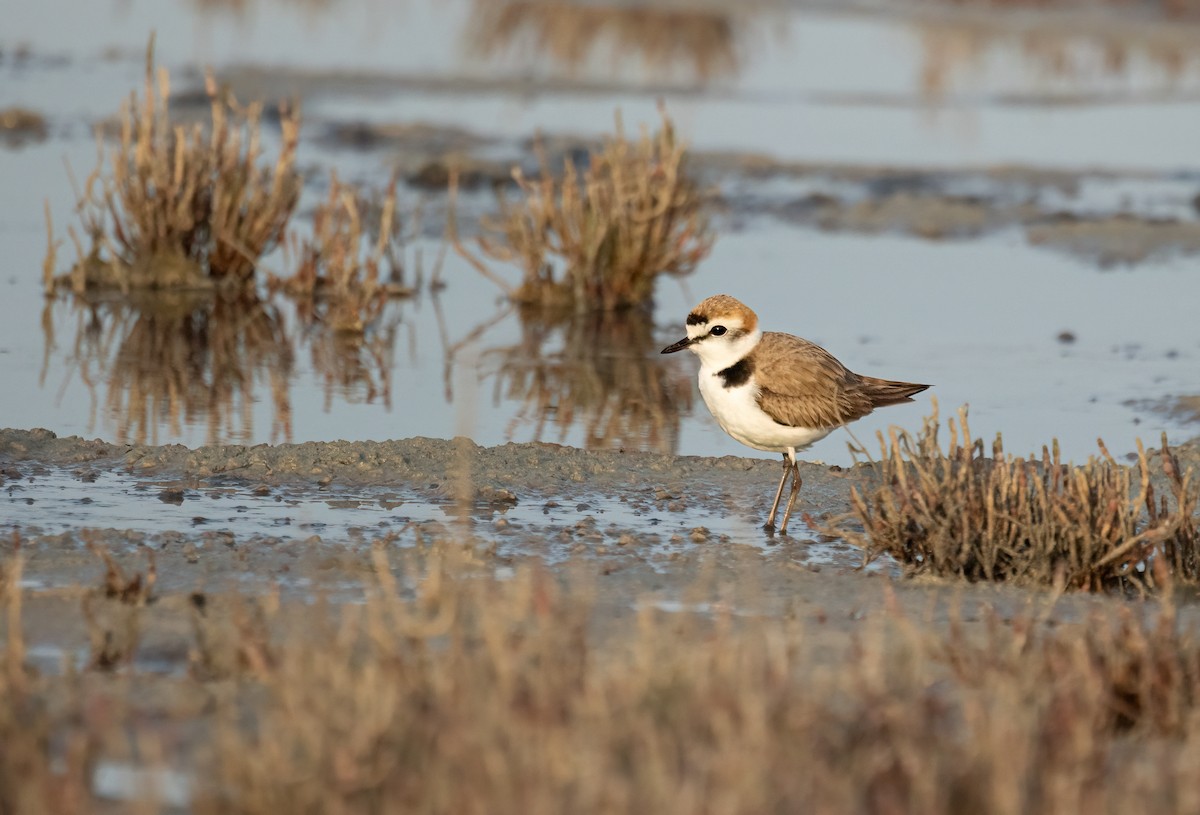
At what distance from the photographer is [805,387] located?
7555 mm

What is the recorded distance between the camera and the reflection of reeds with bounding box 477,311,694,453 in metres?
9.48

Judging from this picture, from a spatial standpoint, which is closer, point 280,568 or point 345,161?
point 280,568

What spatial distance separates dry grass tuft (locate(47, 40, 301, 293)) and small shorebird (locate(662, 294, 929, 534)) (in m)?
5.45

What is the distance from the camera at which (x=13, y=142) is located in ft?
60.1

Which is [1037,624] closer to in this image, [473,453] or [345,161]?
[473,453]

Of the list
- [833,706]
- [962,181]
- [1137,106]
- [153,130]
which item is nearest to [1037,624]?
[833,706]

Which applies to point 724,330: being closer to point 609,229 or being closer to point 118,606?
point 118,606

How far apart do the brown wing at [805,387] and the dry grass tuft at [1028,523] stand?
68cm

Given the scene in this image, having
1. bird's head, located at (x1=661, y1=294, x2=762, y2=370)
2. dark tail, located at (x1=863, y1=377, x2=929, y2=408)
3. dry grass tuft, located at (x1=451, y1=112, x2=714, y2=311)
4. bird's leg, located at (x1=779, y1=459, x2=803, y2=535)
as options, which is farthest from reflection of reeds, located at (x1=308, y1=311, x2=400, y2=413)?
dark tail, located at (x1=863, y1=377, x2=929, y2=408)

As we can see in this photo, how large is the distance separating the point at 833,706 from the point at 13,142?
49.9 feet

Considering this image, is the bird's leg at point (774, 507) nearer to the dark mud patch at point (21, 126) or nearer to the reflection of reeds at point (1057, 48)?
the dark mud patch at point (21, 126)

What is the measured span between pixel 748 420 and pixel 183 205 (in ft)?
19.6

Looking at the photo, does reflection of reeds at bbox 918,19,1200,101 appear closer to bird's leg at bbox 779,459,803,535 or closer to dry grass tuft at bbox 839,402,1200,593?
bird's leg at bbox 779,459,803,535

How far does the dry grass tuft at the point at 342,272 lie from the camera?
11.8m
